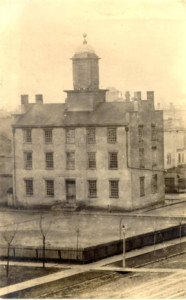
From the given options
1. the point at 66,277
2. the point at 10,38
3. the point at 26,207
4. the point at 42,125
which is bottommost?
the point at 66,277

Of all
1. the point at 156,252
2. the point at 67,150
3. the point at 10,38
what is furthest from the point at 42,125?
the point at 156,252

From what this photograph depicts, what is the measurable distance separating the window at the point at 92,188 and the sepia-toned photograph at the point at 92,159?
0.09ft

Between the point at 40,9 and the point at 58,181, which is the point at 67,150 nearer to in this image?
the point at 58,181

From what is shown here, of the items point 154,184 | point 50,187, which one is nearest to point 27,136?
point 50,187

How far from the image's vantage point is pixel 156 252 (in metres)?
23.0

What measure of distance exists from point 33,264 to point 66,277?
1020mm

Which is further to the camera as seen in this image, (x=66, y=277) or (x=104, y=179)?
(x=104, y=179)

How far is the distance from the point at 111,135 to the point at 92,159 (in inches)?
31.6

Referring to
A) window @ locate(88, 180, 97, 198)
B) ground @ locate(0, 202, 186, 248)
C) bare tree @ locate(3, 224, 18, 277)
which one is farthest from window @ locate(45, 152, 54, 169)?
bare tree @ locate(3, 224, 18, 277)

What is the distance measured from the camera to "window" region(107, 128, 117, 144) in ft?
75.3

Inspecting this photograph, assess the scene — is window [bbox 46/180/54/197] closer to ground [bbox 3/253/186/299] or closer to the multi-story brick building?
the multi-story brick building

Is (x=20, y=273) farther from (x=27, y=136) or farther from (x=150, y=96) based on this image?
(x=150, y=96)

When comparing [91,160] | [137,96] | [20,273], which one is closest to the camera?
[20,273]

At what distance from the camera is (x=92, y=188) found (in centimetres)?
2302
